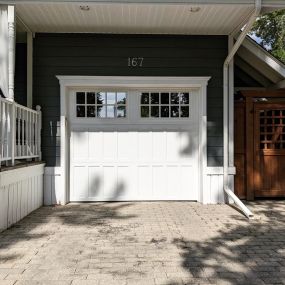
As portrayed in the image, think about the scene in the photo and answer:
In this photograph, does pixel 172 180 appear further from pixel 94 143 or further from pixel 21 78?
pixel 21 78

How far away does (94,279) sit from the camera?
357 centimetres

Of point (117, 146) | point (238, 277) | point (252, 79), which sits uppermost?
point (252, 79)

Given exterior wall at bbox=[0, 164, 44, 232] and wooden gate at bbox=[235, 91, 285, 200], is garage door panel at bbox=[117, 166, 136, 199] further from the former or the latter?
wooden gate at bbox=[235, 91, 285, 200]

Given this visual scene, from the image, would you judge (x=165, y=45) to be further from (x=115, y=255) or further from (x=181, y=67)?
(x=115, y=255)

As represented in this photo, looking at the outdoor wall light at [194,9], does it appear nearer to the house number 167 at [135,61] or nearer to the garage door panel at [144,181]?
the house number 167 at [135,61]

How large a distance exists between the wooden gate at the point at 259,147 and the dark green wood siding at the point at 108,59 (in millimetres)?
646

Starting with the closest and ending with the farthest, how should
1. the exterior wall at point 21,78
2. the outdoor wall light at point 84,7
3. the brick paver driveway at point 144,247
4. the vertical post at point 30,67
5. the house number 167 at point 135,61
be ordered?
the brick paver driveway at point 144,247 < the outdoor wall light at point 84,7 < the vertical post at point 30,67 < the house number 167 at point 135,61 < the exterior wall at point 21,78

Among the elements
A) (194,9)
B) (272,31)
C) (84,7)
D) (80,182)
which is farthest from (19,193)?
(272,31)

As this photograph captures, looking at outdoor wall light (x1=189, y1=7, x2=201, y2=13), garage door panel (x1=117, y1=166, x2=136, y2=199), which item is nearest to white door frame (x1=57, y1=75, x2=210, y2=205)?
garage door panel (x1=117, y1=166, x2=136, y2=199)

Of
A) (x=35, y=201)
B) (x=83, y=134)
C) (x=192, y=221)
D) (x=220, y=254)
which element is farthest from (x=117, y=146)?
(x=220, y=254)

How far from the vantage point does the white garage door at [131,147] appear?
7.77 meters

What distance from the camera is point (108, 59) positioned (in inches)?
296

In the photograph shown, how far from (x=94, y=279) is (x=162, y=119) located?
4643 mm

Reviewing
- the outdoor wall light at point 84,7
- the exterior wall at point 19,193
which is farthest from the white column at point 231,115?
the exterior wall at point 19,193
